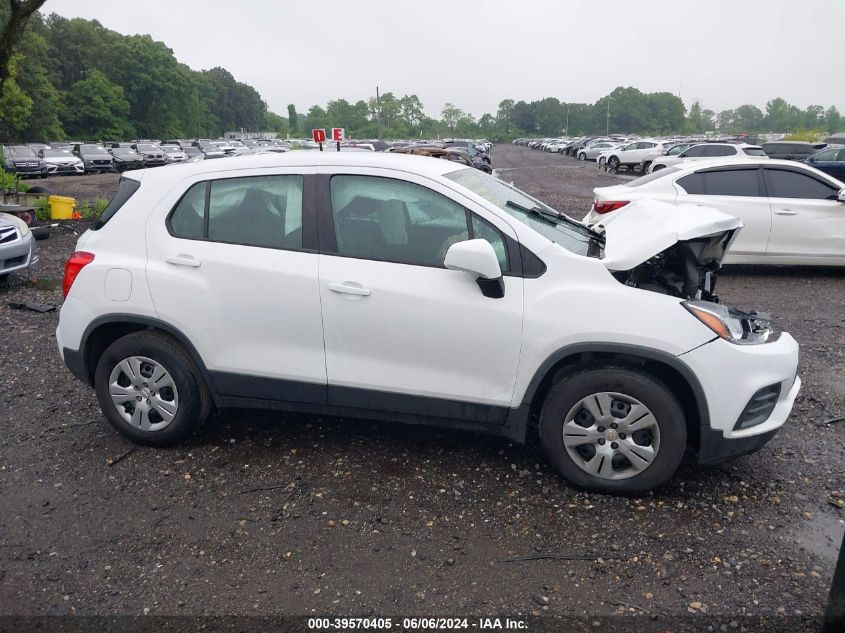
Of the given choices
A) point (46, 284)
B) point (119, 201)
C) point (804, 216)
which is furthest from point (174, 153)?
point (119, 201)

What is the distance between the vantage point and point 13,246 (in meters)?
8.47

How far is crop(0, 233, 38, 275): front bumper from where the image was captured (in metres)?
8.39

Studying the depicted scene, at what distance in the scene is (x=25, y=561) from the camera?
3.18m

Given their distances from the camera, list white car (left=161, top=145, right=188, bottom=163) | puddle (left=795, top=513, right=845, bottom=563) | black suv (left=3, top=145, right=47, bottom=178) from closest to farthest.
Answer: puddle (left=795, top=513, right=845, bottom=563)
black suv (left=3, top=145, right=47, bottom=178)
white car (left=161, top=145, right=188, bottom=163)

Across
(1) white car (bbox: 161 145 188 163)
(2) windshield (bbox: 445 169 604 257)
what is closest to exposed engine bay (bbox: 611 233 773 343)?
(2) windshield (bbox: 445 169 604 257)

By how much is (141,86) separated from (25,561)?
90.2 meters

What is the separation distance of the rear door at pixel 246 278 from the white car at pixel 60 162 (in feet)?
103

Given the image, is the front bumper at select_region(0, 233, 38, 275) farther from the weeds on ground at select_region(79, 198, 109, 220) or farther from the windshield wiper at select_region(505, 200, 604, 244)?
the windshield wiper at select_region(505, 200, 604, 244)

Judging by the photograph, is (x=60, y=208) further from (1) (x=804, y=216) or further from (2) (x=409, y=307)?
(1) (x=804, y=216)

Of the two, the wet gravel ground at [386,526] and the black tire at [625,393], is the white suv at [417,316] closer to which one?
the black tire at [625,393]

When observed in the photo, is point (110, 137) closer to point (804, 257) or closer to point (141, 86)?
point (141, 86)

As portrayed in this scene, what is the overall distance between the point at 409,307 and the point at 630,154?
34145 millimetres

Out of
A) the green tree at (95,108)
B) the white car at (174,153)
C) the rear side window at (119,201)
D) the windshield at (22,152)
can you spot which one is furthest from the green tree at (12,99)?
the green tree at (95,108)

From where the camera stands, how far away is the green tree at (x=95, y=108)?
73.4m
